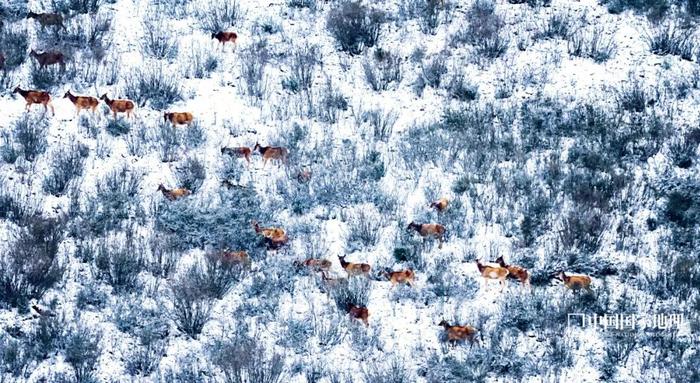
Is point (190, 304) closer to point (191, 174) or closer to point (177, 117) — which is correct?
point (191, 174)

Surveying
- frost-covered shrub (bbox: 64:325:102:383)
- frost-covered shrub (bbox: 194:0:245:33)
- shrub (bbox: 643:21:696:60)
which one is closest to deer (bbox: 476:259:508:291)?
frost-covered shrub (bbox: 64:325:102:383)

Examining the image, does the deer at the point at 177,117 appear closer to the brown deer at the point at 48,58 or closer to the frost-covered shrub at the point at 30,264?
the brown deer at the point at 48,58

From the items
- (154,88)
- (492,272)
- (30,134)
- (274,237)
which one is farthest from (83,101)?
(492,272)

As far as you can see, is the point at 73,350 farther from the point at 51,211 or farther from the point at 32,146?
the point at 32,146

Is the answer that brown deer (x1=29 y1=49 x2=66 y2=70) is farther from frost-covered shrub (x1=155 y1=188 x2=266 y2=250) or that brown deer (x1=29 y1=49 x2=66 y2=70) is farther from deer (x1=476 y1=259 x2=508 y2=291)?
deer (x1=476 y1=259 x2=508 y2=291)

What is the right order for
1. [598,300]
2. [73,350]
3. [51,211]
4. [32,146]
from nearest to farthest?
[73,350] → [598,300] → [51,211] → [32,146]

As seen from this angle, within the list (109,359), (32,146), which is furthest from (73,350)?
(32,146)
